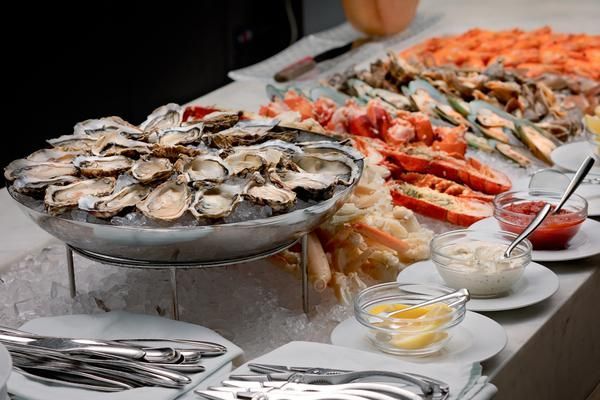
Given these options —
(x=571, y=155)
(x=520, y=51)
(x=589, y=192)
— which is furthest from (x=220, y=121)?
(x=520, y=51)

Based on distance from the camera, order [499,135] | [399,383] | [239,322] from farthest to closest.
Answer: [499,135] → [239,322] → [399,383]

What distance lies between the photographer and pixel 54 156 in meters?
1.46

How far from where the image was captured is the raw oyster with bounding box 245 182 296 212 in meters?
1.27

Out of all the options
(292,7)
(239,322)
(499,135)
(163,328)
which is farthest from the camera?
(292,7)

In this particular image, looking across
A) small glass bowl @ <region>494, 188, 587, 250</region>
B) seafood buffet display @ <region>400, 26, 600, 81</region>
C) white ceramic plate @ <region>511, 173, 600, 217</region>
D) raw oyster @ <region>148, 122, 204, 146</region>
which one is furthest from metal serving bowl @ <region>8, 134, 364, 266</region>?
seafood buffet display @ <region>400, 26, 600, 81</region>

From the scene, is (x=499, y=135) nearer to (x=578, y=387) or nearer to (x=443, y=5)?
(x=578, y=387)

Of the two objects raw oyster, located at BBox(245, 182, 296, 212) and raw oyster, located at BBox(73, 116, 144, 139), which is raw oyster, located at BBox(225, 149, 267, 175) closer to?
raw oyster, located at BBox(245, 182, 296, 212)

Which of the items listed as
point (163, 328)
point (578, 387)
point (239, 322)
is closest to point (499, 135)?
point (578, 387)

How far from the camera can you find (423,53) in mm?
2791

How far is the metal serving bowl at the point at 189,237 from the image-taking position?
1.24 meters

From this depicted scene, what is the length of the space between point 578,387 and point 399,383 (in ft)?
1.88

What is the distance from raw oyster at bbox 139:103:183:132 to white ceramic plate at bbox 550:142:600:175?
0.77m

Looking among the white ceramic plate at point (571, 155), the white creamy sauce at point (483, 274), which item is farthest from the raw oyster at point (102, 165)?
the white ceramic plate at point (571, 155)

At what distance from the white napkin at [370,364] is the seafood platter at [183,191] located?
0.16 metres
